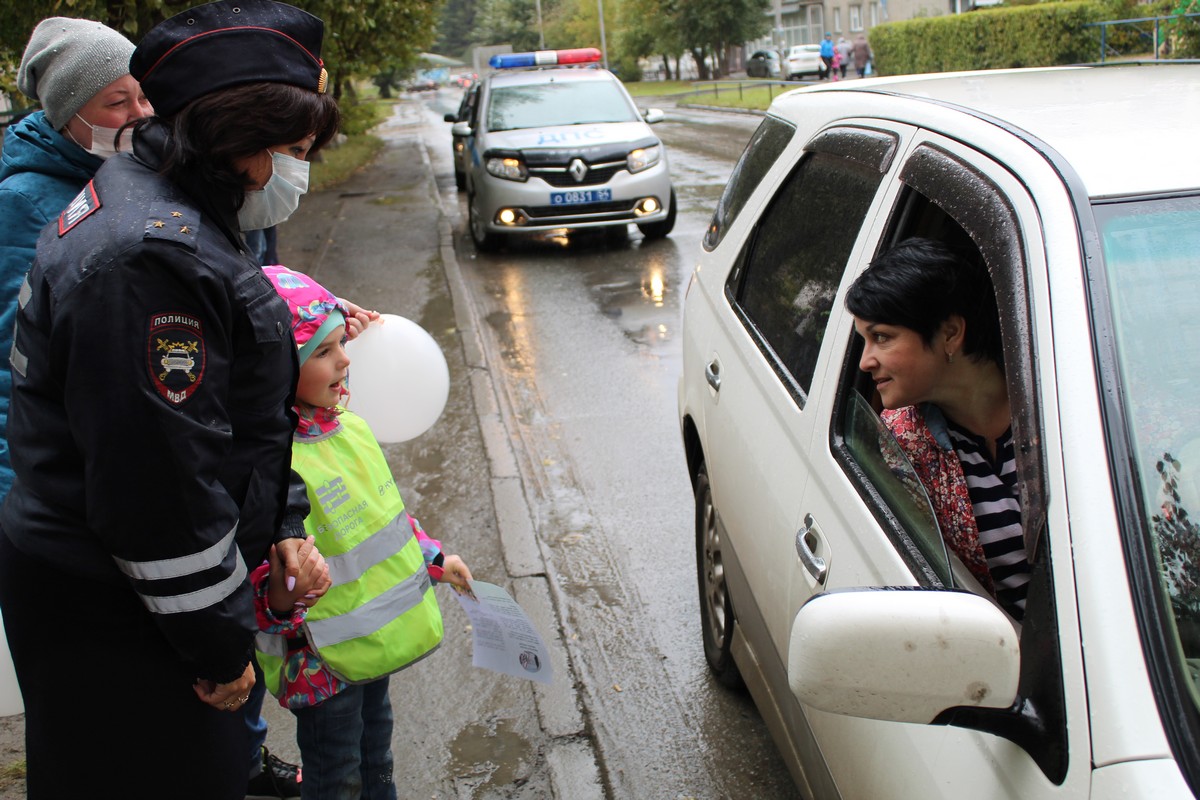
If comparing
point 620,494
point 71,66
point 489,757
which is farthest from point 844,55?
point 71,66

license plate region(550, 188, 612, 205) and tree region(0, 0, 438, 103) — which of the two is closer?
tree region(0, 0, 438, 103)

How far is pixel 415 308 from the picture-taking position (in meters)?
9.54

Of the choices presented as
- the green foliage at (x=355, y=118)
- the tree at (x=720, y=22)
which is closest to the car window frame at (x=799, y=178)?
the green foliage at (x=355, y=118)

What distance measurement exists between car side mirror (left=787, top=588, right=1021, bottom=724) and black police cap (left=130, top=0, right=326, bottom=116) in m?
1.22

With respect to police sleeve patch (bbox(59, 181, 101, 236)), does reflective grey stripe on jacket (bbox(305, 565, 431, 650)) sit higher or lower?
lower

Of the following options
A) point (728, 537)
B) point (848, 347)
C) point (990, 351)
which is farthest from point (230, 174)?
point (728, 537)

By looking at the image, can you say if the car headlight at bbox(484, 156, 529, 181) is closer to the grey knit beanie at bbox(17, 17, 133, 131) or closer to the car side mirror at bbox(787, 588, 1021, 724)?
the grey knit beanie at bbox(17, 17, 133, 131)

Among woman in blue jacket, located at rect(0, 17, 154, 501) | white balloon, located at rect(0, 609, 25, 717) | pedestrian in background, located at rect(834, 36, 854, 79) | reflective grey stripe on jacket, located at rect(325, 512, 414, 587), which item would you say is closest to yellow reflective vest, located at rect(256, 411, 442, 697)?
reflective grey stripe on jacket, located at rect(325, 512, 414, 587)

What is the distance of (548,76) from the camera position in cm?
1289

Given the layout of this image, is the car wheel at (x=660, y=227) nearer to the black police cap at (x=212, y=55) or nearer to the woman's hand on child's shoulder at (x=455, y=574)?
the woman's hand on child's shoulder at (x=455, y=574)

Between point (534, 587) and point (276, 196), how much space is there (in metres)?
2.73

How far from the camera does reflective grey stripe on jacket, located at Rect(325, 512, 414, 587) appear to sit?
2.34 m

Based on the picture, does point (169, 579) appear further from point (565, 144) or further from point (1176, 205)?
point (565, 144)

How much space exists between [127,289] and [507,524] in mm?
3624
